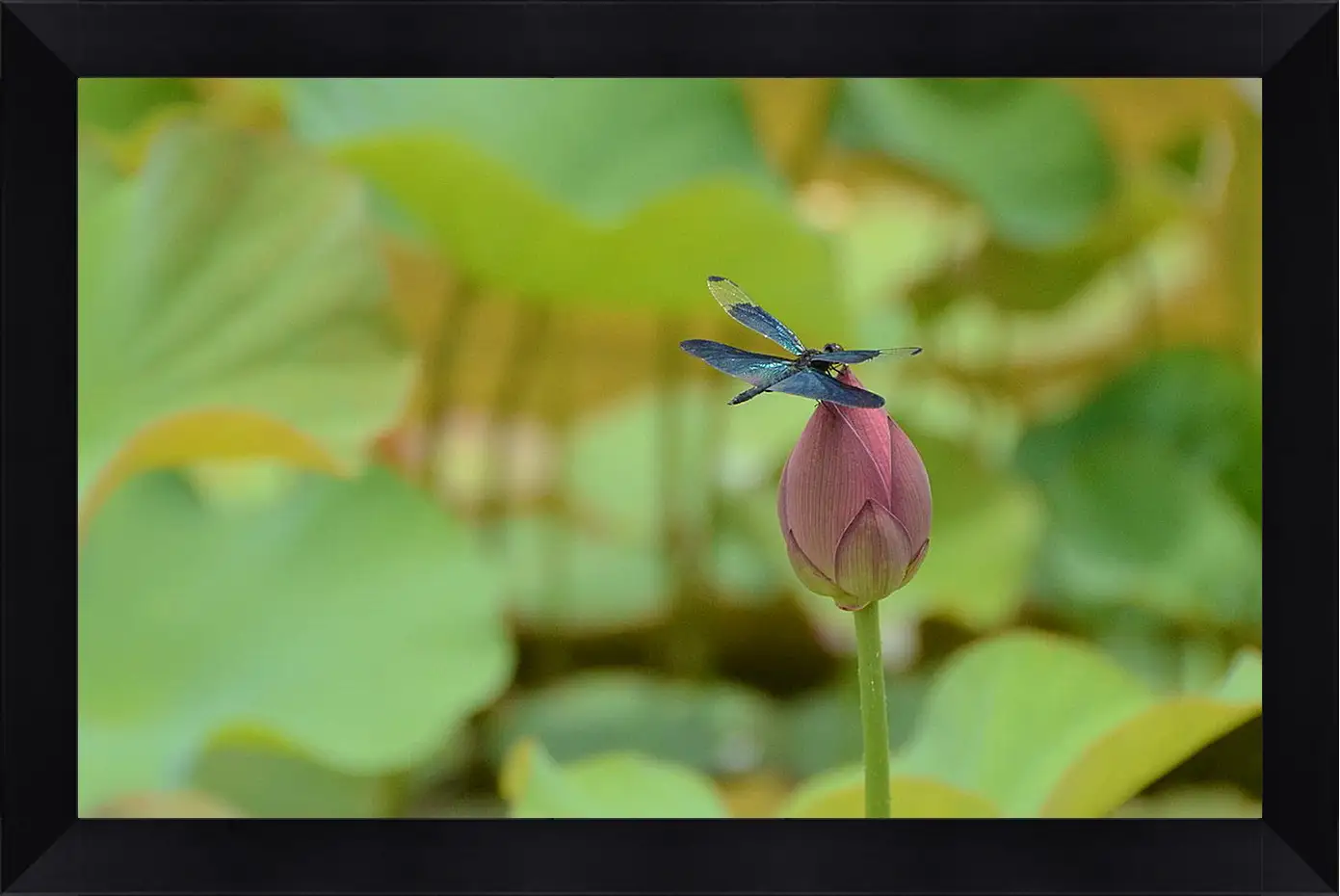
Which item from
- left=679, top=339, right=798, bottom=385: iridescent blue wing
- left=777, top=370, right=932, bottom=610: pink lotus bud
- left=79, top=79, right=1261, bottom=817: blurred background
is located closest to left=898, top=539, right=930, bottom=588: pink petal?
left=777, top=370, right=932, bottom=610: pink lotus bud

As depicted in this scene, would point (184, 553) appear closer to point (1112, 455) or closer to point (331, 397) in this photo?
point (331, 397)

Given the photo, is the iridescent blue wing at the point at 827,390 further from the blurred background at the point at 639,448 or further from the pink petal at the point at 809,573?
the blurred background at the point at 639,448
